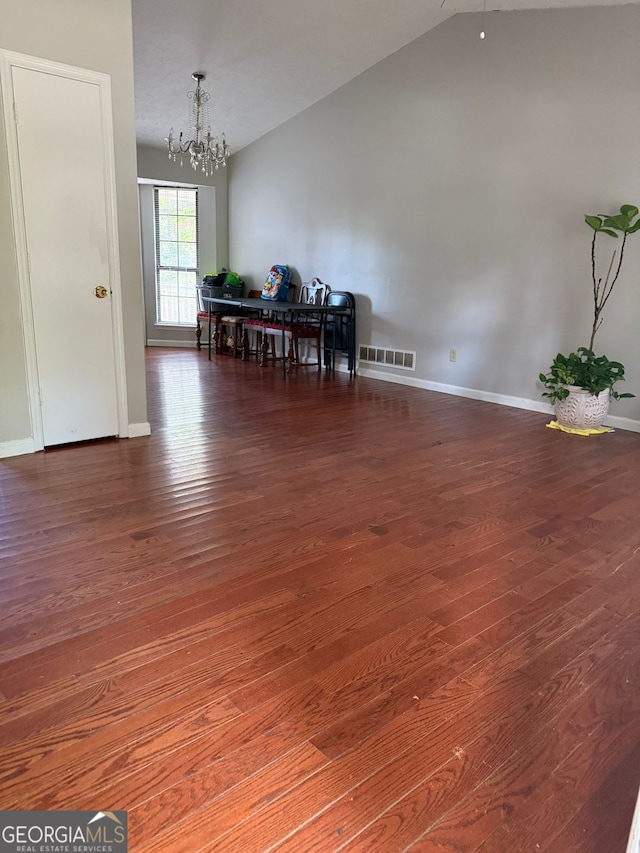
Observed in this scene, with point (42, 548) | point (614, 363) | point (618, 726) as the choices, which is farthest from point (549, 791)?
point (614, 363)

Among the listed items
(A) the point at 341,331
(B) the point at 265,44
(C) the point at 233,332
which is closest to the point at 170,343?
(C) the point at 233,332

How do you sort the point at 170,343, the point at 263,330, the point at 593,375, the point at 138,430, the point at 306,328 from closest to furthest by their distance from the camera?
the point at 138,430 < the point at 593,375 < the point at 306,328 < the point at 263,330 < the point at 170,343

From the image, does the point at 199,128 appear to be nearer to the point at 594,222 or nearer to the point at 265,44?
the point at 265,44

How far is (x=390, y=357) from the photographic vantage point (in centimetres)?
589

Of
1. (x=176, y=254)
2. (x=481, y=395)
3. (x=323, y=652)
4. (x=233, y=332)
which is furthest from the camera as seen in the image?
(x=176, y=254)

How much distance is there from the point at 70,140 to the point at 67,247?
Answer: 1.90 ft

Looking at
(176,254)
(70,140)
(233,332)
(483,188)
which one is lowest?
(233,332)

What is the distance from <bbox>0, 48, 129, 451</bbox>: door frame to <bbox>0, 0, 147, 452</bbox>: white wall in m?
0.03

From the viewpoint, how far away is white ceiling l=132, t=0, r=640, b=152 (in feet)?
14.5

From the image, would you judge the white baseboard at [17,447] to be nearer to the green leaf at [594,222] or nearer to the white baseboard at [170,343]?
the green leaf at [594,222]

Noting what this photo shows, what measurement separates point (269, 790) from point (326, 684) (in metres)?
0.35

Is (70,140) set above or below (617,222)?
above

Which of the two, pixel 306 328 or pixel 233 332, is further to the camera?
pixel 233 332

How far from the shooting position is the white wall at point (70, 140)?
293cm
